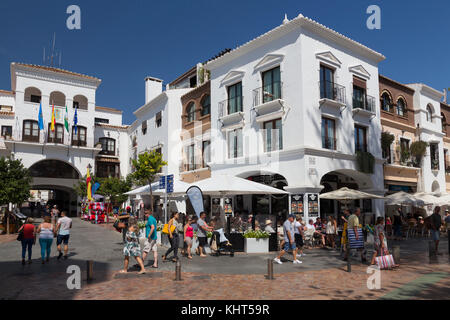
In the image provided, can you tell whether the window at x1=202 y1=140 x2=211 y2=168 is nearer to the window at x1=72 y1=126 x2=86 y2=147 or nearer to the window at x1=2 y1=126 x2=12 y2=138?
the window at x1=72 y1=126 x2=86 y2=147

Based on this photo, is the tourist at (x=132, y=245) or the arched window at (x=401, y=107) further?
the arched window at (x=401, y=107)

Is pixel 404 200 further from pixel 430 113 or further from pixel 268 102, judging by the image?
A: pixel 430 113

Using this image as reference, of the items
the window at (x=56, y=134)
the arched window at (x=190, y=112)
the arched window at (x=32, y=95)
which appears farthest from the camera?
the arched window at (x=32, y=95)

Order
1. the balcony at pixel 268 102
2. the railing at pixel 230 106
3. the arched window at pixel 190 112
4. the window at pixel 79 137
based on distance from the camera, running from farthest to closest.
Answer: the window at pixel 79 137
the arched window at pixel 190 112
the railing at pixel 230 106
the balcony at pixel 268 102

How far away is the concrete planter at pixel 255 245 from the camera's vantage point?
13219mm

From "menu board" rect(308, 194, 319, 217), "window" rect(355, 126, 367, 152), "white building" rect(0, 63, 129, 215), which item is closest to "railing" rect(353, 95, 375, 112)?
"window" rect(355, 126, 367, 152)

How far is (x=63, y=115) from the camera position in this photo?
34.4 m

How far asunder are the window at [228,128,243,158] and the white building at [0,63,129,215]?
19.5 meters

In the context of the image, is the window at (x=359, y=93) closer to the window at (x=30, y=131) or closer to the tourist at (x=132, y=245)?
the tourist at (x=132, y=245)

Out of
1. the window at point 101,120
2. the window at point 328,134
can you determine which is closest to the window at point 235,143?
the window at point 328,134

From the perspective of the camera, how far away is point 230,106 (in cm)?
2142

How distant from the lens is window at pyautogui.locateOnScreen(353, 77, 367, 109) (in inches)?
792

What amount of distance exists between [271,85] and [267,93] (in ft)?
2.06

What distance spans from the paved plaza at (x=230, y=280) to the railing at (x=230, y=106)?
10620mm
